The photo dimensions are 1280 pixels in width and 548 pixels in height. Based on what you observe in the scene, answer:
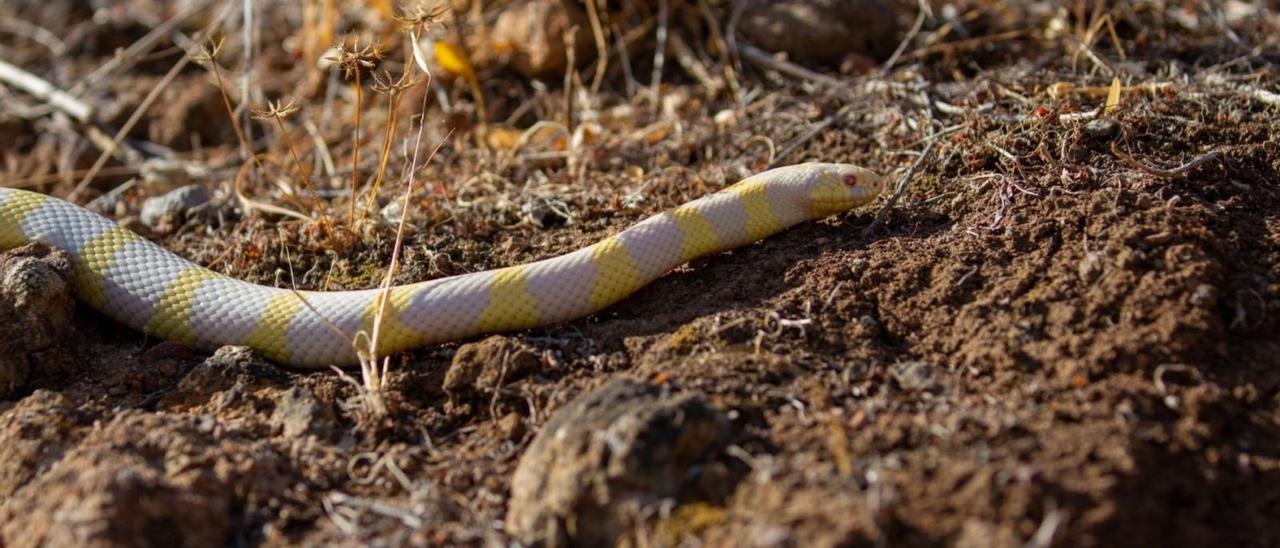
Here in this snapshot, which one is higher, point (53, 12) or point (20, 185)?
point (53, 12)

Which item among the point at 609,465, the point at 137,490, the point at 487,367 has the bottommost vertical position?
the point at 487,367

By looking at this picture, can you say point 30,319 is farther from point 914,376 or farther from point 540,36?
point 540,36

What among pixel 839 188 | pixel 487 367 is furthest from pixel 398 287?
pixel 839 188

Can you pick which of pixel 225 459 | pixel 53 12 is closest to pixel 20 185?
pixel 53 12

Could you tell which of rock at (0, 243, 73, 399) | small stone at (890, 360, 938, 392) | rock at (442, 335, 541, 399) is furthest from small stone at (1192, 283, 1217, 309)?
rock at (0, 243, 73, 399)

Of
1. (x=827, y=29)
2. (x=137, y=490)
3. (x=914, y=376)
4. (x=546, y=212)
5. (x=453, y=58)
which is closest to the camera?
(x=137, y=490)

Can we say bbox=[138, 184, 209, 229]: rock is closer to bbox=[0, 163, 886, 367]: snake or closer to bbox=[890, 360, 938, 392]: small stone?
bbox=[0, 163, 886, 367]: snake

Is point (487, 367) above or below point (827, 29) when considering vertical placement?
above

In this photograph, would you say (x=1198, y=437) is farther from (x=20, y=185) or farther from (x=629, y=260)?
(x=20, y=185)
